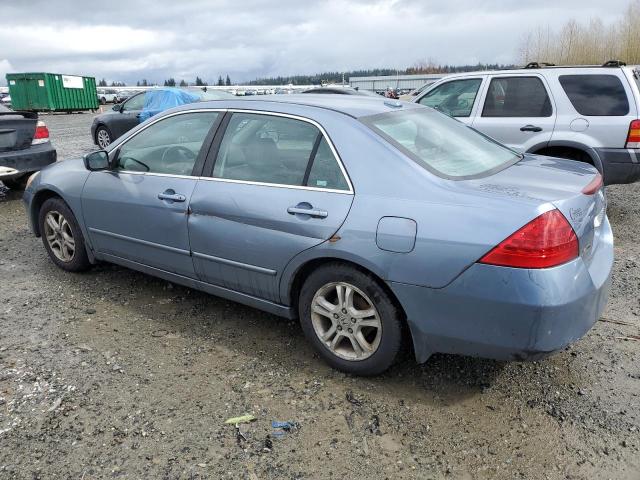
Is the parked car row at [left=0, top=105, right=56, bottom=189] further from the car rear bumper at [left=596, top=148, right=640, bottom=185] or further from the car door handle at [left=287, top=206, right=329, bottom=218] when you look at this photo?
the car rear bumper at [left=596, top=148, right=640, bottom=185]

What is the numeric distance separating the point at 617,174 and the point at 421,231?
442 centimetres

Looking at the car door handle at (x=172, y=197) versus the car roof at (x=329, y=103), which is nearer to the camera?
the car roof at (x=329, y=103)

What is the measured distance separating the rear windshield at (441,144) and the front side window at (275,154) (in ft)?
1.15

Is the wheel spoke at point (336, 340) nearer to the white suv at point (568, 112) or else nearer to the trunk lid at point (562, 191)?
the trunk lid at point (562, 191)

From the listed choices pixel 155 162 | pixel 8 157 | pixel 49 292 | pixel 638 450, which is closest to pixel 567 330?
pixel 638 450

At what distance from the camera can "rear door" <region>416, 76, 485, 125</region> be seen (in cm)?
676

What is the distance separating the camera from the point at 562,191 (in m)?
2.64

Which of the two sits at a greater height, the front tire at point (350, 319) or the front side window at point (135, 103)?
the front side window at point (135, 103)

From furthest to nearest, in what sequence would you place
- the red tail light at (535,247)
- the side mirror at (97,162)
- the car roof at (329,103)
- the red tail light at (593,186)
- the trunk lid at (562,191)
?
the side mirror at (97,162), the car roof at (329,103), the red tail light at (593,186), the trunk lid at (562,191), the red tail light at (535,247)

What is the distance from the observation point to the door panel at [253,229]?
2.89 m

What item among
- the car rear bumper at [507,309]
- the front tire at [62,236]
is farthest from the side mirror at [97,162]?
the car rear bumper at [507,309]

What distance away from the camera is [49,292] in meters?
4.32

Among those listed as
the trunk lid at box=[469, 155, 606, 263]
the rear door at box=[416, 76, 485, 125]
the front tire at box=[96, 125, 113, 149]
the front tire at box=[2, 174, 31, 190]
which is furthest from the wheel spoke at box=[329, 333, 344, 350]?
the front tire at box=[96, 125, 113, 149]

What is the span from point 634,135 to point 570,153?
68 centimetres
